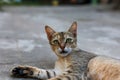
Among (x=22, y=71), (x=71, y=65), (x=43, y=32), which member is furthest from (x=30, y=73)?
(x=43, y=32)

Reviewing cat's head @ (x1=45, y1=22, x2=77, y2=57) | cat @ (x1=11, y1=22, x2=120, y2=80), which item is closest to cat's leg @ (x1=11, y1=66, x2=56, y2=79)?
cat @ (x1=11, y1=22, x2=120, y2=80)

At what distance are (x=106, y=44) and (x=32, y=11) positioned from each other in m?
4.40

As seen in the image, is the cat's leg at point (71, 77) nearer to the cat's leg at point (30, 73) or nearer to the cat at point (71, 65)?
the cat at point (71, 65)

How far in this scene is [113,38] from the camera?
677cm

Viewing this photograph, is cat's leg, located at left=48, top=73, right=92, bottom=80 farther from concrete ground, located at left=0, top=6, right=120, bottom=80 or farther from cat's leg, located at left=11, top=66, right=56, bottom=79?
concrete ground, located at left=0, top=6, right=120, bottom=80

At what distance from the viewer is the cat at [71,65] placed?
388cm

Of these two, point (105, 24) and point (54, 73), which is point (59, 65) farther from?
point (105, 24)

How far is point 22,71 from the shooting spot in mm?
4125

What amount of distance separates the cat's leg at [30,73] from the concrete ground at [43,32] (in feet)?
0.33

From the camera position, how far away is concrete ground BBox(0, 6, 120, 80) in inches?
202

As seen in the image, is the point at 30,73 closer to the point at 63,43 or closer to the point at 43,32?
the point at 63,43

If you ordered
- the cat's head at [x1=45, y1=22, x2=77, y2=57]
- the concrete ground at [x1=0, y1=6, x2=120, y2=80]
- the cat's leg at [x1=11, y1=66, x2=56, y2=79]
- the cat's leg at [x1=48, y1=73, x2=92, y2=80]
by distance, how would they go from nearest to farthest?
the cat's leg at [x1=48, y1=73, x2=92, y2=80]
the cat's head at [x1=45, y1=22, x2=77, y2=57]
the cat's leg at [x1=11, y1=66, x2=56, y2=79]
the concrete ground at [x1=0, y1=6, x2=120, y2=80]

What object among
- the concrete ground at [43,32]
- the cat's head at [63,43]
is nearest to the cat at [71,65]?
the cat's head at [63,43]

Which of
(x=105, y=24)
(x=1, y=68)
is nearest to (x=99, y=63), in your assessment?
(x=1, y=68)
